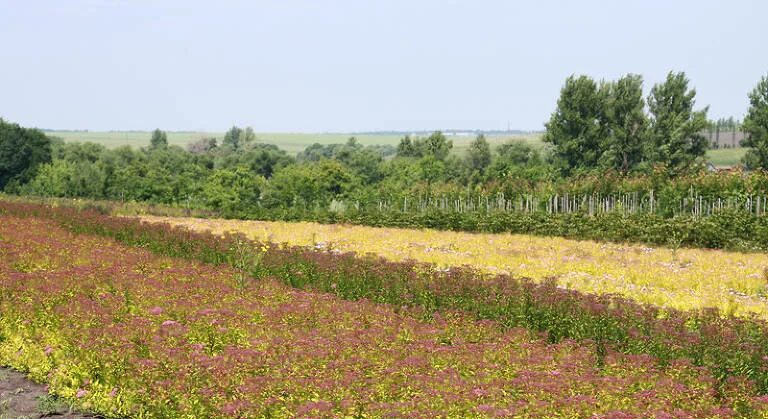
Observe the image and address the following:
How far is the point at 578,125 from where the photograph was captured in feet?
216

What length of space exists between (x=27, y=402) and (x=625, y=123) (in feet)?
201

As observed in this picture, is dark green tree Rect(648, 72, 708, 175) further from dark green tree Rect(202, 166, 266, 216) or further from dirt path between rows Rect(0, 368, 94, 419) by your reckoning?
dirt path between rows Rect(0, 368, 94, 419)

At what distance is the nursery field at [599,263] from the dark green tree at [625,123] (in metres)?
37.3

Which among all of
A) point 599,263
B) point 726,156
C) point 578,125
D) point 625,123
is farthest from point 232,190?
point 726,156

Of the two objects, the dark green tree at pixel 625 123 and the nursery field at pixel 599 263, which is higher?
the dark green tree at pixel 625 123

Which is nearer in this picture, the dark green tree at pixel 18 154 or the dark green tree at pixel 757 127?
the dark green tree at pixel 757 127

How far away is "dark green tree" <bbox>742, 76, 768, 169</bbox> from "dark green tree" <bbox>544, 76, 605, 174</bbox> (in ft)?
41.1

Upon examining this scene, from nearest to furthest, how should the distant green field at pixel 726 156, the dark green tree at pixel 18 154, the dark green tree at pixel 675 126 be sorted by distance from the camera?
the dark green tree at pixel 675 126
the dark green tree at pixel 18 154
the distant green field at pixel 726 156

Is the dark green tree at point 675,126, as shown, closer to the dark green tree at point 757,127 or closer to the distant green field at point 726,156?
the dark green tree at point 757,127

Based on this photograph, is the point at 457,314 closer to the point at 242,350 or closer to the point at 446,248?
the point at 242,350

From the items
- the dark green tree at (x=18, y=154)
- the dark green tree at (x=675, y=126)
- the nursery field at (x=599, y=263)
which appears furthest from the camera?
the dark green tree at (x=18, y=154)

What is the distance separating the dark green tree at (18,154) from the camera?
73.1 metres

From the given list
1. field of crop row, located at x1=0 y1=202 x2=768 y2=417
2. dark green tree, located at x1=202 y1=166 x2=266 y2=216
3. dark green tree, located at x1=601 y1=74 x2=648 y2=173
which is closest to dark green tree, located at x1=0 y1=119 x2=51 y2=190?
dark green tree, located at x1=202 y1=166 x2=266 y2=216

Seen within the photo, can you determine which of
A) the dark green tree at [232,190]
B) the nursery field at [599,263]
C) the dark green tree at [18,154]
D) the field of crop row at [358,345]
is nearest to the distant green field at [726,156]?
the dark green tree at [232,190]
